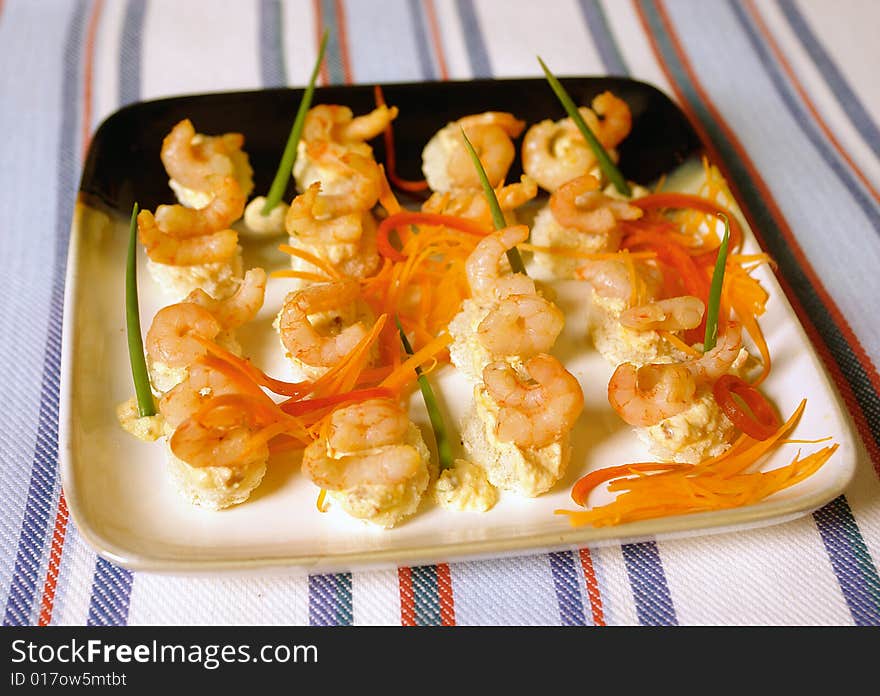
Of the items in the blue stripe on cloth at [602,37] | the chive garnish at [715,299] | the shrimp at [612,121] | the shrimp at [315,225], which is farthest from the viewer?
the blue stripe on cloth at [602,37]

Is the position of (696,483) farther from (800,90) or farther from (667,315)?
(800,90)

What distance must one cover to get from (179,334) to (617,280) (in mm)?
961

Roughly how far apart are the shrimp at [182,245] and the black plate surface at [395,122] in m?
0.34

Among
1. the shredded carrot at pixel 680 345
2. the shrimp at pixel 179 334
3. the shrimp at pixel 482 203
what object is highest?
the shrimp at pixel 482 203

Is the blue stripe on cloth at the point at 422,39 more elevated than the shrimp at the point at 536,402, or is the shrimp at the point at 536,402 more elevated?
the blue stripe on cloth at the point at 422,39

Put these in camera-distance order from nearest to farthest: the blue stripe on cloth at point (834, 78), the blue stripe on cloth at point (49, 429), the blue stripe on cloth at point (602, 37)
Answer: the blue stripe on cloth at point (49, 429) < the blue stripe on cloth at point (834, 78) < the blue stripe on cloth at point (602, 37)

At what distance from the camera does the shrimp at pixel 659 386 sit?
71.8 inches

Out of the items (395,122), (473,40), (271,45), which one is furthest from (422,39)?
(395,122)

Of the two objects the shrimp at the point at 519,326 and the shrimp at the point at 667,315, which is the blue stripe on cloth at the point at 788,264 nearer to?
the shrimp at the point at 667,315

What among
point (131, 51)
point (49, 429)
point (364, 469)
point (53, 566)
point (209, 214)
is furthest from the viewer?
point (131, 51)

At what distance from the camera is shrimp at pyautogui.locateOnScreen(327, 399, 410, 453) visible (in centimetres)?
171

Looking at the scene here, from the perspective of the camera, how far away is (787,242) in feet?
8.12

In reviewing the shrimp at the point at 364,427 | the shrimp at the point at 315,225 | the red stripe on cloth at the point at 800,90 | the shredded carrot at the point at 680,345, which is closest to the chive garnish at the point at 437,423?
the shrimp at the point at 364,427
